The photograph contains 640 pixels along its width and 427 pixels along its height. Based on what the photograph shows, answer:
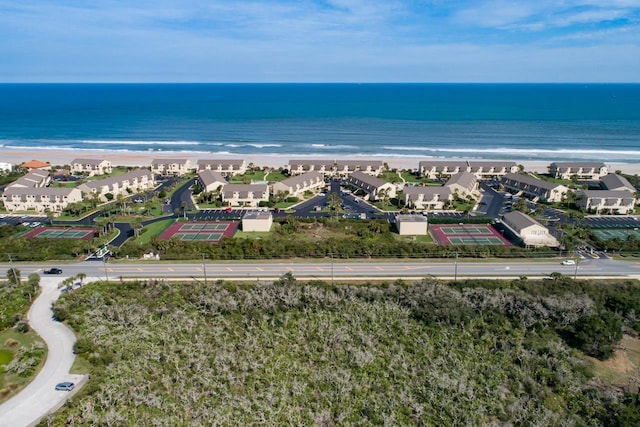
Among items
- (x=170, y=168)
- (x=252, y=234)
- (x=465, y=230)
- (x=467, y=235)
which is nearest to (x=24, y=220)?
(x=170, y=168)

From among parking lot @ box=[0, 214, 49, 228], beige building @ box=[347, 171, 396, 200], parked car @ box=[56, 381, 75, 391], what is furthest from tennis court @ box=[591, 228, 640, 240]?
parking lot @ box=[0, 214, 49, 228]

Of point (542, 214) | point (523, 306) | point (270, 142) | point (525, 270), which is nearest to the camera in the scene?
point (523, 306)

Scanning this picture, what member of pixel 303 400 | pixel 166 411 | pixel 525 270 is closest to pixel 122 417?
pixel 166 411

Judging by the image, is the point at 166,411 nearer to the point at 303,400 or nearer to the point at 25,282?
the point at 303,400

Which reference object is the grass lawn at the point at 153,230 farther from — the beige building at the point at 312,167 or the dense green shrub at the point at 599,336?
the dense green shrub at the point at 599,336

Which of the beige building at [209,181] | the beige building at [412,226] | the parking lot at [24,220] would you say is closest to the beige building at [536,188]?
the beige building at [412,226]

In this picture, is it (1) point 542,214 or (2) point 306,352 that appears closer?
(2) point 306,352

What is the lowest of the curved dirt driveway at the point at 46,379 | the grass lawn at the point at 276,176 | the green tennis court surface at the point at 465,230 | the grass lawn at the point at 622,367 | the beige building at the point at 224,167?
the curved dirt driveway at the point at 46,379

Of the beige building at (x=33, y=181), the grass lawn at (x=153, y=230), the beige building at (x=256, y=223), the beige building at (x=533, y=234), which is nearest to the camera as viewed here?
the beige building at (x=533, y=234)
